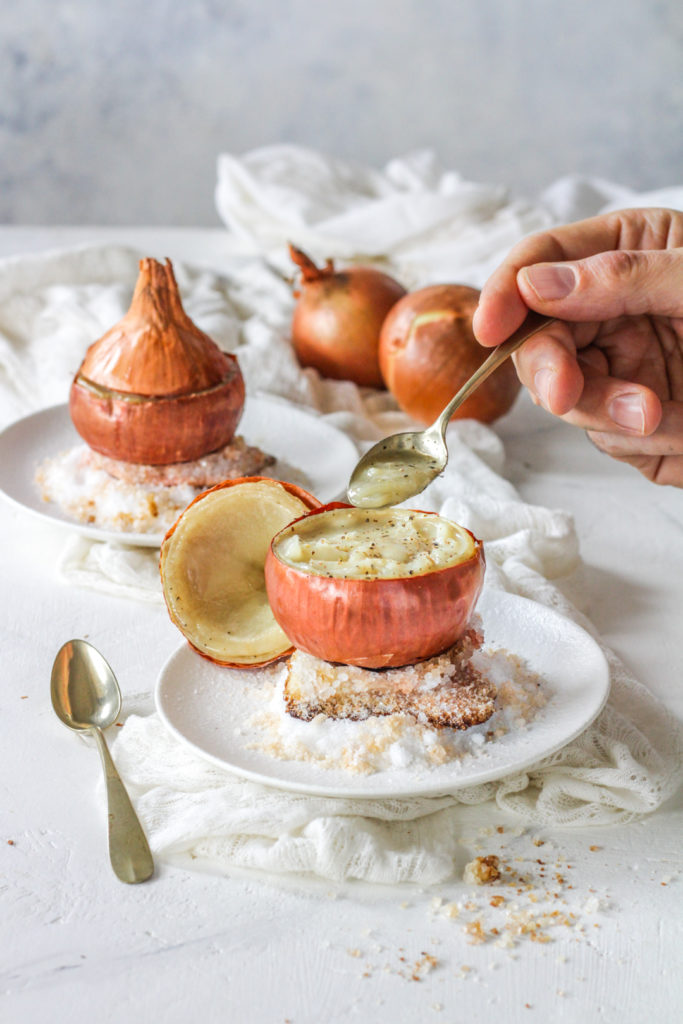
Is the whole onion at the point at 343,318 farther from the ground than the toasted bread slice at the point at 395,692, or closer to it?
closer to it

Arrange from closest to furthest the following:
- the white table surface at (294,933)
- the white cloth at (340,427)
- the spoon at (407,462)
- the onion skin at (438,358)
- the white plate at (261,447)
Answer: the white table surface at (294,933) < the white cloth at (340,427) < the spoon at (407,462) < the white plate at (261,447) < the onion skin at (438,358)

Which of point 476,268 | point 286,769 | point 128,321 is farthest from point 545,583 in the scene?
point 476,268

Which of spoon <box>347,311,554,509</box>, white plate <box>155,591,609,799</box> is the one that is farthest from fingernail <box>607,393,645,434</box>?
white plate <box>155,591,609,799</box>

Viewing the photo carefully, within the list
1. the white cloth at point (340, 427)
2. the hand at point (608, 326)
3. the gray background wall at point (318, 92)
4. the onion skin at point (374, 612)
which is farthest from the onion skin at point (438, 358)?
the gray background wall at point (318, 92)

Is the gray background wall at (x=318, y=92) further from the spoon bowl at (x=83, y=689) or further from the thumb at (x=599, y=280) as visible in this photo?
the spoon bowl at (x=83, y=689)

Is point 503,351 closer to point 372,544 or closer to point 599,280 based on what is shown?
point 599,280

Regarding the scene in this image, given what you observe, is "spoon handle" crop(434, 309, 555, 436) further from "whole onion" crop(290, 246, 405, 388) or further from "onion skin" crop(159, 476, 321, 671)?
"whole onion" crop(290, 246, 405, 388)

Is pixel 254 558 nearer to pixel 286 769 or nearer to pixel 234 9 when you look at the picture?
pixel 286 769
